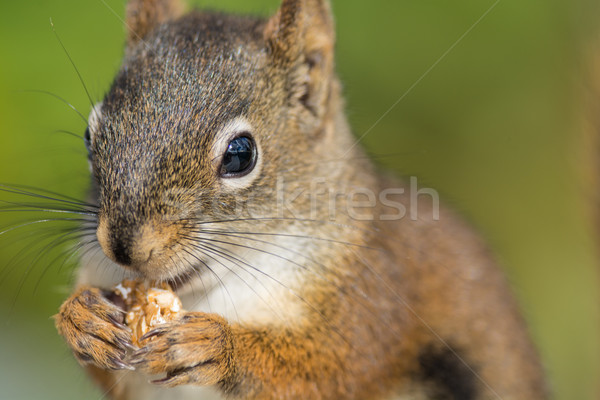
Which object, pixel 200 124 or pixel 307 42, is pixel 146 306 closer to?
pixel 200 124

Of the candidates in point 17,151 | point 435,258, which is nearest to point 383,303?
point 435,258

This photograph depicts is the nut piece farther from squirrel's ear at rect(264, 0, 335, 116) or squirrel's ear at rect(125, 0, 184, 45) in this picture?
squirrel's ear at rect(125, 0, 184, 45)

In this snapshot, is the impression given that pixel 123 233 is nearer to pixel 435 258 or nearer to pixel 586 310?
pixel 435 258

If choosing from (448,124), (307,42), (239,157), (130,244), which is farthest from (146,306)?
(448,124)

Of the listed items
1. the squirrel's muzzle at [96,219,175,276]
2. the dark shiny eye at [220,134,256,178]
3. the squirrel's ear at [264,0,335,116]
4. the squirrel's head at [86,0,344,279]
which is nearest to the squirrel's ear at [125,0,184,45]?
the squirrel's head at [86,0,344,279]

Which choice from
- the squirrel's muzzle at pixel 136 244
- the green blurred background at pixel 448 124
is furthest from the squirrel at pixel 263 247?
the green blurred background at pixel 448 124

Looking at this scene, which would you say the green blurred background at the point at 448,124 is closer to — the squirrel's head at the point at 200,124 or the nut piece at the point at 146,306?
the squirrel's head at the point at 200,124
